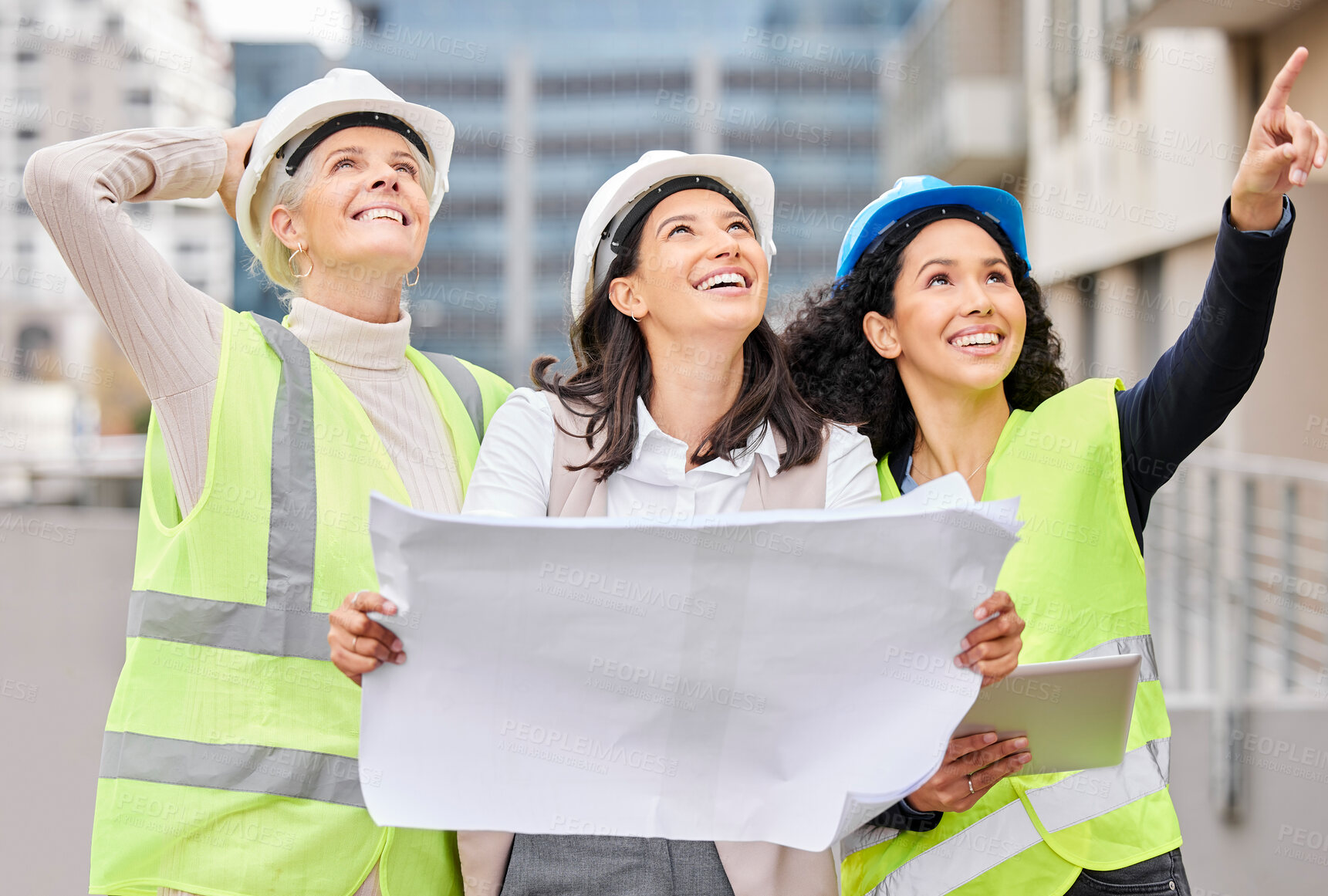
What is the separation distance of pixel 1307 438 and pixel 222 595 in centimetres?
722

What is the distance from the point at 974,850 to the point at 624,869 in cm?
68

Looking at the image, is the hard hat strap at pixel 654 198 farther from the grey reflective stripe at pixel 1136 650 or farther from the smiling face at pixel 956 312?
the grey reflective stripe at pixel 1136 650

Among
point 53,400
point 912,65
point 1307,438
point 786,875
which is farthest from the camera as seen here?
point 53,400

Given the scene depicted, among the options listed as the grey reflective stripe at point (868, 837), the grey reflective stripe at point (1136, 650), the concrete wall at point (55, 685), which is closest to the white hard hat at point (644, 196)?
the grey reflective stripe at point (1136, 650)

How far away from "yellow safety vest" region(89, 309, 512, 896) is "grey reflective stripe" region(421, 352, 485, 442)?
37cm

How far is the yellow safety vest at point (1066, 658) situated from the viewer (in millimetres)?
2107

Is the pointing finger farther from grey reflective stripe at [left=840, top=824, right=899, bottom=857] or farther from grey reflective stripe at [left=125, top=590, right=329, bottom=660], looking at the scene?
grey reflective stripe at [left=125, top=590, right=329, bottom=660]

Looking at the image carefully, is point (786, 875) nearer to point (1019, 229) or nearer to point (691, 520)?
point (691, 520)

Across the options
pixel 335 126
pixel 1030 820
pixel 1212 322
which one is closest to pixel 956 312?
pixel 1212 322

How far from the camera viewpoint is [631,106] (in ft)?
265

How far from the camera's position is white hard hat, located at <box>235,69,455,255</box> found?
7.77 feet

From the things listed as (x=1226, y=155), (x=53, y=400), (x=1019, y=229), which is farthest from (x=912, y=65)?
(x=53, y=400)

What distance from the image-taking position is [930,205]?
2426 mm

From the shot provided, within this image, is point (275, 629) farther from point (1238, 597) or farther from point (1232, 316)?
point (1238, 597)
